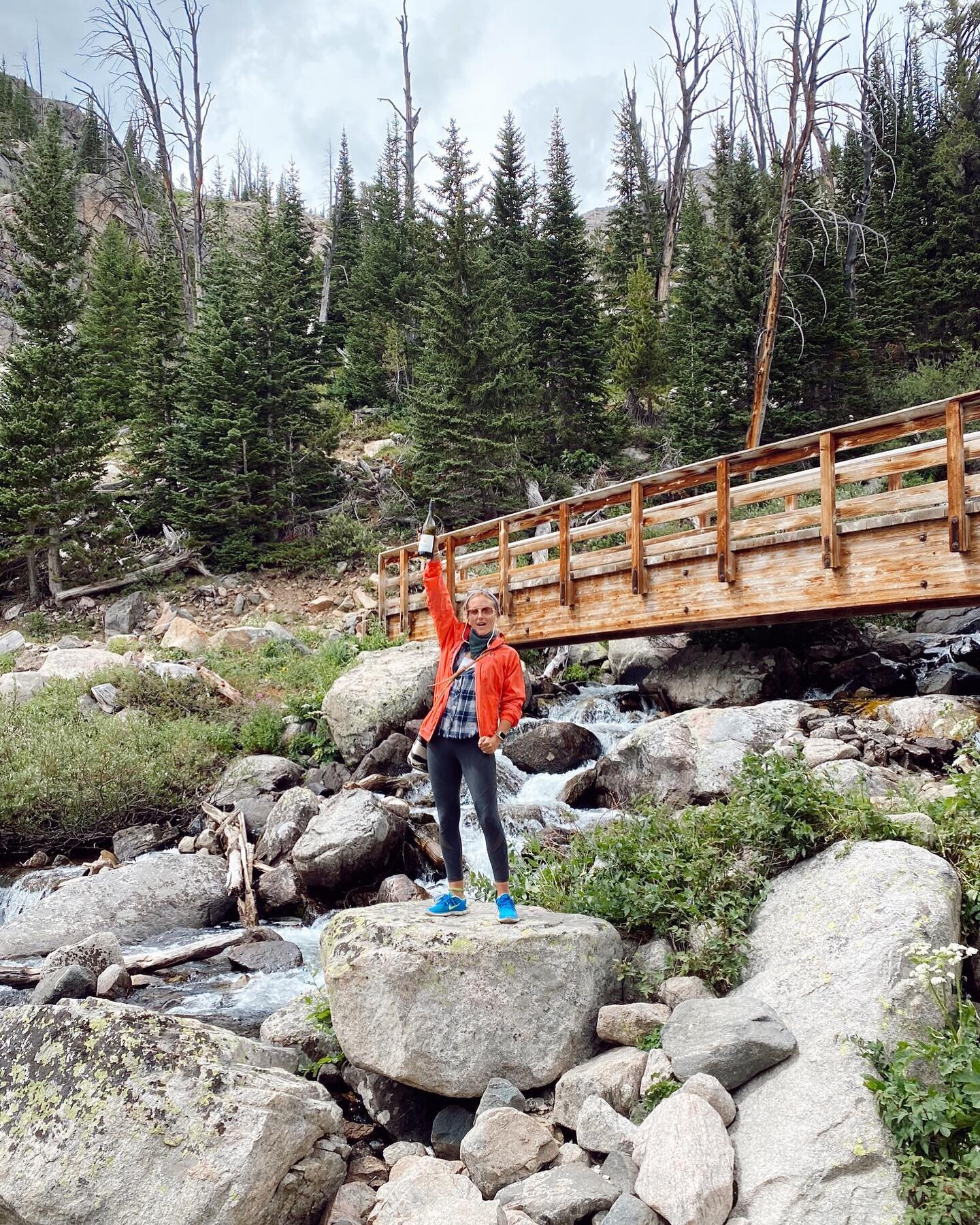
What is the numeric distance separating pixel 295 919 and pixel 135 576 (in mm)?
15906

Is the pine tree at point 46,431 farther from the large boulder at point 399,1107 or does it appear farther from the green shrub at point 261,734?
the large boulder at point 399,1107

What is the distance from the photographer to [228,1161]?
3641mm

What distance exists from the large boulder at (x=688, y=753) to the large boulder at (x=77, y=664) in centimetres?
900

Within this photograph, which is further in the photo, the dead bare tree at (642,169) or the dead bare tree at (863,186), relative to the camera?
the dead bare tree at (642,169)

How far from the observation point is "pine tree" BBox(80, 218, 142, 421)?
85.7 ft

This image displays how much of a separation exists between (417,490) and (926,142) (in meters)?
24.1

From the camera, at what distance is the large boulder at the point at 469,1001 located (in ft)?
14.8

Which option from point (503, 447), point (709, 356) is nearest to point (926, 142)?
point (709, 356)

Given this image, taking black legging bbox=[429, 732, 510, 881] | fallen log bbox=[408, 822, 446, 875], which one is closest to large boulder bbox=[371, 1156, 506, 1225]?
black legging bbox=[429, 732, 510, 881]

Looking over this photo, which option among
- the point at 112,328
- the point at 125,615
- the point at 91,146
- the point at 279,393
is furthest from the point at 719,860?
the point at 91,146

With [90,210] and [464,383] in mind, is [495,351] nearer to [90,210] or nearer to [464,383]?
[464,383]

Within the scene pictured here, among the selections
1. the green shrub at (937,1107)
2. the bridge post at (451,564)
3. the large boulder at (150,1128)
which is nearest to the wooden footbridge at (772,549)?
the bridge post at (451,564)

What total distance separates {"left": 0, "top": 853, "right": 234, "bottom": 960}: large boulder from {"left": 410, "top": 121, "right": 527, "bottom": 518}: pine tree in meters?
14.0

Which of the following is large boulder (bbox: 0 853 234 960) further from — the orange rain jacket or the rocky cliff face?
the rocky cliff face
